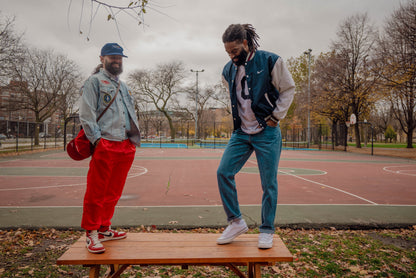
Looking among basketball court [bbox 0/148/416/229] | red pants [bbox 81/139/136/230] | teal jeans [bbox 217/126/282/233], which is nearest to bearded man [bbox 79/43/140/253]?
red pants [bbox 81/139/136/230]

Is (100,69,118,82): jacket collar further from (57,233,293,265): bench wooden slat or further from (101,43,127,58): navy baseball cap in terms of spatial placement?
(57,233,293,265): bench wooden slat

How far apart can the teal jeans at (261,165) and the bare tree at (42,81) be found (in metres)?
30.8

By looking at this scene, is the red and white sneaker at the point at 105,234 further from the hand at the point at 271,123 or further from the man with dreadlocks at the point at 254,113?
the hand at the point at 271,123

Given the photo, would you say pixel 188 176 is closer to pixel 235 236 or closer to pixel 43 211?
pixel 43 211

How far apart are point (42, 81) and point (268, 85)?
112ft

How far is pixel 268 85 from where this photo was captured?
2.83m

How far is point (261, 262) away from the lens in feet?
8.80

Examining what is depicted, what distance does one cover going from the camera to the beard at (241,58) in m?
2.88

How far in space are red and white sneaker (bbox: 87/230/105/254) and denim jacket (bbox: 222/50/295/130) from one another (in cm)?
186

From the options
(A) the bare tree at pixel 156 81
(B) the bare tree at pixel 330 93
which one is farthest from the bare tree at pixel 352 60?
(A) the bare tree at pixel 156 81

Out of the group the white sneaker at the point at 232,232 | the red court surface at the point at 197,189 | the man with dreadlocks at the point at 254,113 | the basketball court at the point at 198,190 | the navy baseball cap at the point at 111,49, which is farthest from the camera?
the red court surface at the point at 197,189

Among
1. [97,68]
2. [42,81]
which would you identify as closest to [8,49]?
[42,81]

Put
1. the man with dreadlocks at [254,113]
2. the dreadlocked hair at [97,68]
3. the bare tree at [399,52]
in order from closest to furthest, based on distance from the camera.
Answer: the man with dreadlocks at [254,113]
the dreadlocked hair at [97,68]
the bare tree at [399,52]

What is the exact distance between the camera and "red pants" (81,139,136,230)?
279 cm
